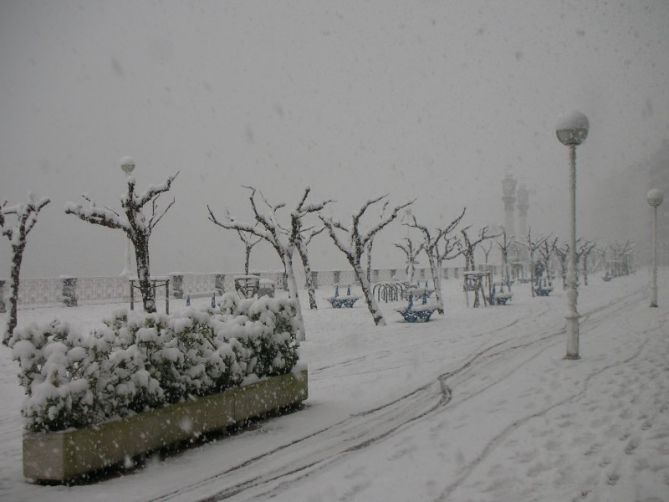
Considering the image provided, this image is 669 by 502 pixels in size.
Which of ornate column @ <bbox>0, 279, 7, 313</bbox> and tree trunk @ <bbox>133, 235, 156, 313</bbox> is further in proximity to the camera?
ornate column @ <bbox>0, 279, 7, 313</bbox>

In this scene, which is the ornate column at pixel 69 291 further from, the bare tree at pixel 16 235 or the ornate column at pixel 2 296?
the bare tree at pixel 16 235

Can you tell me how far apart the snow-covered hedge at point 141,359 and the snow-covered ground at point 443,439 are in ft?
2.18

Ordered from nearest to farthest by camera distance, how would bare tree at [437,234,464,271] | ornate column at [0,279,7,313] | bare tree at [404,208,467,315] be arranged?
bare tree at [404,208,467,315] → ornate column at [0,279,7,313] → bare tree at [437,234,464,271]

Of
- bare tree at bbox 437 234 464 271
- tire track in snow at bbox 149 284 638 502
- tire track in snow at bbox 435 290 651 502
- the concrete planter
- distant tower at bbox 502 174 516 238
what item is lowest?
tire track in snow at bbox 149 284 638 502

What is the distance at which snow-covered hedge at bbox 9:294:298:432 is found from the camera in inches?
208

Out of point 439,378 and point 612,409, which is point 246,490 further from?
point 439,378

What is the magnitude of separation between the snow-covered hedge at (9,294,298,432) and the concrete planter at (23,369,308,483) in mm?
123

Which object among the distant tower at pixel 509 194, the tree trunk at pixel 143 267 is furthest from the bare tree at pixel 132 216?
the distant tower at pixel 509 194

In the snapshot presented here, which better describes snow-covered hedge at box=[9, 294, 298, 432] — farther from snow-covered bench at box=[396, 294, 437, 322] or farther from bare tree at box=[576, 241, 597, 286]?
bare tree at box=[576, 241, 597, 286]

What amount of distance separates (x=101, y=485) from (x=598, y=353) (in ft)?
30.8

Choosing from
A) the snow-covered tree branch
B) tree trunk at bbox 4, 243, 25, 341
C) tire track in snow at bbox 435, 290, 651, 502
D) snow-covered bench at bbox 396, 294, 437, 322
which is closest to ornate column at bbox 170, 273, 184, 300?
the snow-covered tree branch

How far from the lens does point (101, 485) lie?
5.23 m

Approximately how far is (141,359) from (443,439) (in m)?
3.35

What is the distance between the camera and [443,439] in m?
6.26
